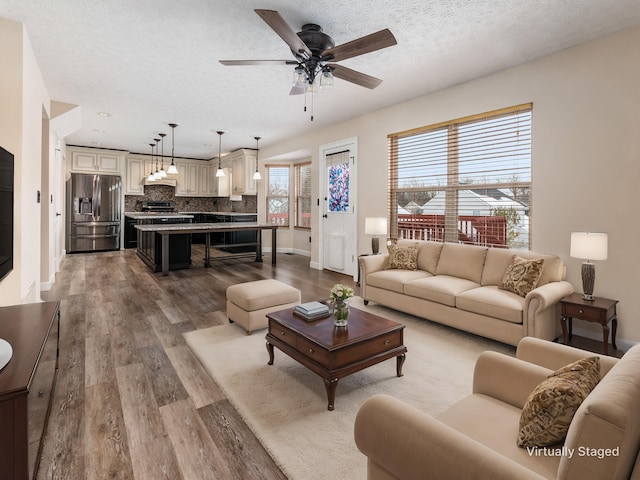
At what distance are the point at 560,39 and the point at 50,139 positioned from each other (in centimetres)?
639

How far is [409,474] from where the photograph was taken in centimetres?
103

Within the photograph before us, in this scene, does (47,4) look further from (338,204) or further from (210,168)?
(210,168)

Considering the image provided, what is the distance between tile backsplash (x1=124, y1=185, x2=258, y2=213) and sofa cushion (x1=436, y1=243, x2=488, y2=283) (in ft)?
20.2

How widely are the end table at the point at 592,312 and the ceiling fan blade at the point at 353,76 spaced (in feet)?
8.23

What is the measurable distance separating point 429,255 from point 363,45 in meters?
2.61

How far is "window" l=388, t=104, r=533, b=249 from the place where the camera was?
382cm

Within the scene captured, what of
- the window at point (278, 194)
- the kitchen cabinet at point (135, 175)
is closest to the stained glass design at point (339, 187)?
the window at point (278, 194)

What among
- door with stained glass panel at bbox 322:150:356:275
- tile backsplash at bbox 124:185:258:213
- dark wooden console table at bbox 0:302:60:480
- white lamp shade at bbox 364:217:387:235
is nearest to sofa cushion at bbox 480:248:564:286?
white lamp shade at bbox 364:217:387:235

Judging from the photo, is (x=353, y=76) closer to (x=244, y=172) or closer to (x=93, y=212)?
(x=244, y=172)

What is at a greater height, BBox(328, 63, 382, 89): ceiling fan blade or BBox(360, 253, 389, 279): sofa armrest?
BBox(328, 63, 382, 89): ceiling fan blade

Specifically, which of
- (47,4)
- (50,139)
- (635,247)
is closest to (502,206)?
(635,247)

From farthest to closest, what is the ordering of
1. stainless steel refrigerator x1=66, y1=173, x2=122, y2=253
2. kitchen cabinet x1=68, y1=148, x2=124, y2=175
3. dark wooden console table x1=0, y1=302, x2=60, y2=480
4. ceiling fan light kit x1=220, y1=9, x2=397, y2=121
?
kitchen cabinet x1=68, y1=148, x2=124, y2=175 < stainless steel refrigerator x1=66, y1=173, x2=122, y2=253 < ceiling fan light kit x1=220, y1=9, x2=397, y2=121 < dark wooden console table x1=0, y1=302, x2=60, y2=480

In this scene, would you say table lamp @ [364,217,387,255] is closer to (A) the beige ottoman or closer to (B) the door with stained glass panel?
(B) the door with stained glass panel

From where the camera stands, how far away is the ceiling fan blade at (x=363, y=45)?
2.36m
